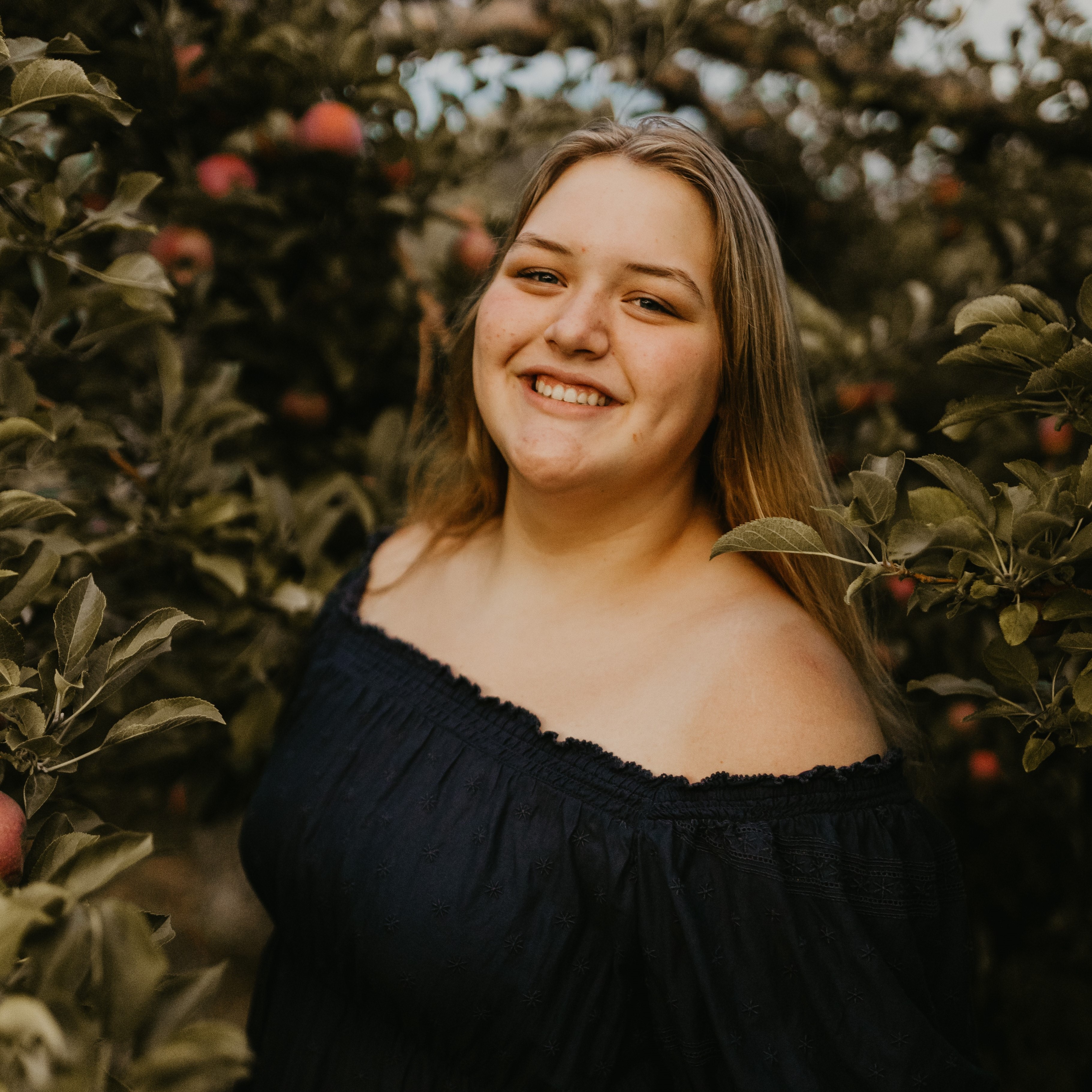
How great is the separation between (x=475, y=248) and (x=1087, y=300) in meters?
1.45

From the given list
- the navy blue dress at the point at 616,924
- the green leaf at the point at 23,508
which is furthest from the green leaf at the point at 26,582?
the navy blue dress at the point at 616,924

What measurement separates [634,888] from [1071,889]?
47.0 inches

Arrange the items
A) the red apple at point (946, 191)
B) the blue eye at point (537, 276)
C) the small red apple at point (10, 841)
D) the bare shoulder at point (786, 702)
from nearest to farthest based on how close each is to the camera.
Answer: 1. the small red apple at point (10, 841)
2. the bare shoulder at point (786, 702)
3. the blue eye at point (537, 276)
4. the red apple at point (946, 191)

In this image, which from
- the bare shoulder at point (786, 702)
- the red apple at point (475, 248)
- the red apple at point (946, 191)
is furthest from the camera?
the red apple at point (946, 191)

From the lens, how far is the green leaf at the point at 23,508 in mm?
923

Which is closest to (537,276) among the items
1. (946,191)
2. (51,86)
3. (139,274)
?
(139,274)

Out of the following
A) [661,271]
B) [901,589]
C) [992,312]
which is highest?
[992,312]

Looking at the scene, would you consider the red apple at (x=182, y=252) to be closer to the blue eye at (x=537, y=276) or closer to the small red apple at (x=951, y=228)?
the blue eye at (x=537, y=276)

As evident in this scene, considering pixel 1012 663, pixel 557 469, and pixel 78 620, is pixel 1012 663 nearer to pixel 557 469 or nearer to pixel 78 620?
pixel 557 469

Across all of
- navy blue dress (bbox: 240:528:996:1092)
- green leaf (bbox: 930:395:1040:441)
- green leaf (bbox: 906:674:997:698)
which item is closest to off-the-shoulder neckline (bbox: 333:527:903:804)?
navy blue dress (bbox: 240:528:996:1092)

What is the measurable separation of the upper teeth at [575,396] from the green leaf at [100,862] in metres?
0.77

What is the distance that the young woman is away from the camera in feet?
3.42

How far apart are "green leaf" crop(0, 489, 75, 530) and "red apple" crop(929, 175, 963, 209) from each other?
228cm

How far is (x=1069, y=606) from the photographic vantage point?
0.89 m
